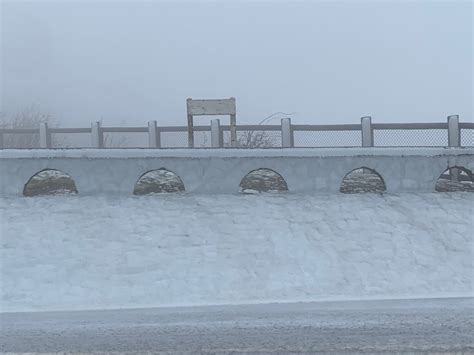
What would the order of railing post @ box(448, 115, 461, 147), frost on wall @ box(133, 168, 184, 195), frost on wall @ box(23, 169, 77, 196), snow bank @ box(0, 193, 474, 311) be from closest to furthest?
snow bank @ box(0, 193, 474, 311) < frost on wall @ box(23, 169, 77, 196) < frost on wall @ box(133, 168, 184, 195) < railing post @ box(448, 115, 461, 147)

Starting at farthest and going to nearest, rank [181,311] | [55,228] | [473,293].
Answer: [55,228]
[473,293]
[181,311]

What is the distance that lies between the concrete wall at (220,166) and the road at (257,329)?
531 cm

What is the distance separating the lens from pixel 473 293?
9.48 metres

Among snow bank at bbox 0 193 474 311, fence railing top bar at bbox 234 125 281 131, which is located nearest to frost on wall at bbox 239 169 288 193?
snow bank at bbox 0 193 474 311

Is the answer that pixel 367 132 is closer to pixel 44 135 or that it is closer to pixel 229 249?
pixel 229 249

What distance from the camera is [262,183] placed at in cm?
1471

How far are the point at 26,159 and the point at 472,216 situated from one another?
33.7 ft

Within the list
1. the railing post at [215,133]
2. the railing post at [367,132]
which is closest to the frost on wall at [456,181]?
the railing post at [367,132]

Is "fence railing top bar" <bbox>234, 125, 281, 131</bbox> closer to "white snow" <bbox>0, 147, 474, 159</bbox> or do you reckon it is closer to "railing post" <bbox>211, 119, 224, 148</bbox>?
"railing post" <bbox>211, 119, 224, 148</bbox>

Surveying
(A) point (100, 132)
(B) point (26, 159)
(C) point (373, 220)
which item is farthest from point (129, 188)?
(C) point (373, 220)

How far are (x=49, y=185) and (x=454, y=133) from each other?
1093 cm

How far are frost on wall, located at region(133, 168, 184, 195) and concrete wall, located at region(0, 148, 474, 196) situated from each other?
1.96 ft

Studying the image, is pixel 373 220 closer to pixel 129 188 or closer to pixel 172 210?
pixel 172 210

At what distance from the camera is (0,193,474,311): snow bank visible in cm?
949
